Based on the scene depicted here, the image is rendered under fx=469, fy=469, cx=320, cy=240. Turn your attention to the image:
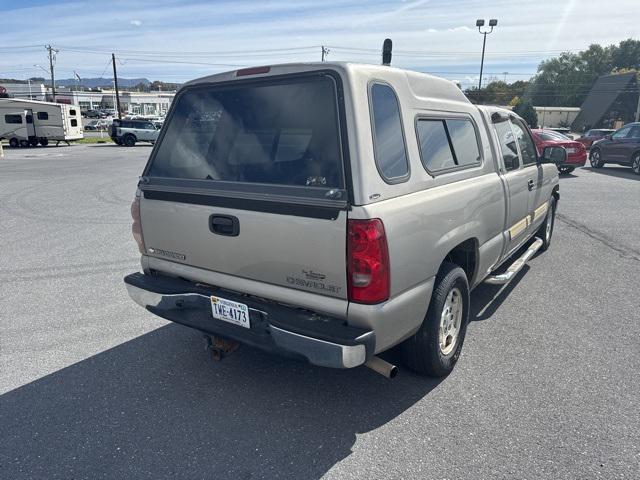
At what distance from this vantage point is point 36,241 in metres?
7.16

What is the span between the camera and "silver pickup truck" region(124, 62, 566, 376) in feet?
8.54

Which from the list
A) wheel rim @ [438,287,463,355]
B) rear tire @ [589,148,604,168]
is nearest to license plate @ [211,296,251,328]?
wheel rim @ [438,287,463,355]

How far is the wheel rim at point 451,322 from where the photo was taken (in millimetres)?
3428

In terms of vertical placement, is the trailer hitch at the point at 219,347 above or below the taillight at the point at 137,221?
below

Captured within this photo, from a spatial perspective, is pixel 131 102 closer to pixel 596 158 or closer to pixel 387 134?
pixel 596 158

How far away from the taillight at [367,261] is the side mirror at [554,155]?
12.9 feet

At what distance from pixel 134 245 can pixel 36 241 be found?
1581 millimetres

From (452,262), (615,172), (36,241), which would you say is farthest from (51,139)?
(452,262)

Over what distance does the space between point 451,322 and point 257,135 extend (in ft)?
6.50

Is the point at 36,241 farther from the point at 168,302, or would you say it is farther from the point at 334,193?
the point at 334,193

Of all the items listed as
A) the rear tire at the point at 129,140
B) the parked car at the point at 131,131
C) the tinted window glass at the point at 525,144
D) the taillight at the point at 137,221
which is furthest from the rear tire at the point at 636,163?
the rear tire at the point at 129,140

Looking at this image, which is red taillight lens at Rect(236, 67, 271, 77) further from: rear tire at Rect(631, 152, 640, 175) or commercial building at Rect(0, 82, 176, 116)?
commercial building at Rect(0, 82, 176, 116)

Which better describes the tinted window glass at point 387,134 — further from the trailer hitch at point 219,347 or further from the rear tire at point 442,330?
the trailer hitch at point 219,347

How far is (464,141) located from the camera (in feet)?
12.7
